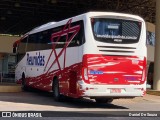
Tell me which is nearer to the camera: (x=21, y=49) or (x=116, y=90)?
(x=116, y=90)

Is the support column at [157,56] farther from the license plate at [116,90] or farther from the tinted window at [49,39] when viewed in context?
the license plate at [116,90]

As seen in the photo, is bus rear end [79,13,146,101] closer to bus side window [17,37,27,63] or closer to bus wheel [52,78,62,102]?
bus wheel [52,78,62,102]

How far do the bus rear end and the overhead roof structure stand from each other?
73.4 feet

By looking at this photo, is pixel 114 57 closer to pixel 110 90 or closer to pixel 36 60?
pixel 110 90

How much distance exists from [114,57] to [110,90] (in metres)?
1.26

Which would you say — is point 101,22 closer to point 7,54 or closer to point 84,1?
point 84,1

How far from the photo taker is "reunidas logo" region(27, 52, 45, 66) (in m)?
20.9

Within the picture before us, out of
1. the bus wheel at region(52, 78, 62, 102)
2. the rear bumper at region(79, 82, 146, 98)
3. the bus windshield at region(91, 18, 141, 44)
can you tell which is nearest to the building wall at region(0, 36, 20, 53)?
the bus wheel at region(52, 78, 62, 102)

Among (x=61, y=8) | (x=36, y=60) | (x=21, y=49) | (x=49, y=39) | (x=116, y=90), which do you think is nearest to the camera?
(x=116, y=90)

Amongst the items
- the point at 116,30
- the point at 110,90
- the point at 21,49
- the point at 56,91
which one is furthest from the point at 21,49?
the point at 110,90

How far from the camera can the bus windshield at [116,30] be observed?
1588 centimetres

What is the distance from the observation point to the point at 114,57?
52.4 ft

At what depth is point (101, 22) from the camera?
Answer: 16.0 meters

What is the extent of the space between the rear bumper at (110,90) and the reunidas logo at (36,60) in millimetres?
5495
